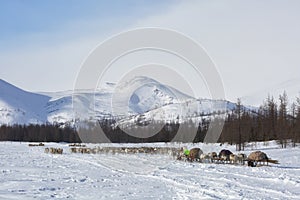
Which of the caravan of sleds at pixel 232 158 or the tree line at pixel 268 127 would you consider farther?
the tree line at pixel 268 127

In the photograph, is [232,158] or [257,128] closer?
[232,158]

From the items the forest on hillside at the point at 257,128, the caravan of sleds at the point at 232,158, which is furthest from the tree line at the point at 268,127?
the caravan of sleds at the point at 232,158

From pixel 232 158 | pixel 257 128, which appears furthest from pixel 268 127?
pixel 232 158

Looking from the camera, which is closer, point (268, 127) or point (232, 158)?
point (232, 158)

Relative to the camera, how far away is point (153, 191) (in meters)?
17.3

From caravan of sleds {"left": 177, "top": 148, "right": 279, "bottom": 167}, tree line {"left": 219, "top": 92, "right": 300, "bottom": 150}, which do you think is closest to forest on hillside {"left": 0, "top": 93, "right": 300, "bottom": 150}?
tree line {"left": 219, "top": 92, "right": 300, "bottom": 150}

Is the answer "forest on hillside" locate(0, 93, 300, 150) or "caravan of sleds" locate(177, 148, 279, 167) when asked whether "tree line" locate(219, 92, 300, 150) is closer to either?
"forest on hillside" locate(0, 93, 300, 150)

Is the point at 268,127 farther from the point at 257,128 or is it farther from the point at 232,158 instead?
the point at 232,158

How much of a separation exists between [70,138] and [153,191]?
112056mm

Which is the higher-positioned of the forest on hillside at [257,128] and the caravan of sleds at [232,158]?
the forest on hillside at [257,128]

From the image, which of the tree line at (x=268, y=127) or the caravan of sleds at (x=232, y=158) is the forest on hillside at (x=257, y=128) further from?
the caravan of sleds at (x=232, y=158)

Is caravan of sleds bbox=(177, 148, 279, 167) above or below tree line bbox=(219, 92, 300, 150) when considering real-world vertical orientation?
below

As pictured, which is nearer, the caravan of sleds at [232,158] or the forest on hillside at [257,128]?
the caravan of sleds at [232,158]

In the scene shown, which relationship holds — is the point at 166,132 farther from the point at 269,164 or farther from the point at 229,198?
the point at 229,198
